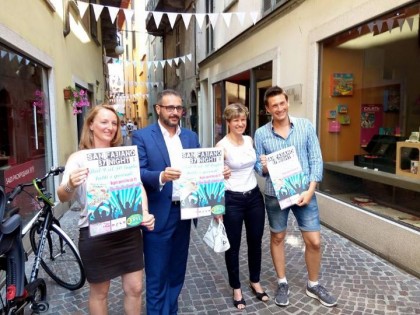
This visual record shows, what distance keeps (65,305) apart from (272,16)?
20.6ft

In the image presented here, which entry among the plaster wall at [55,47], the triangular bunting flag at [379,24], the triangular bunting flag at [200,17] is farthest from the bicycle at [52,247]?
the triangular bunting flag at [200,17]

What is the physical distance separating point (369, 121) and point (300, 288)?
11.1 feet

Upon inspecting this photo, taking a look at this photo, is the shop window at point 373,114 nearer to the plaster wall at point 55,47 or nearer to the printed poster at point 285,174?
the printed poster at point 285,174

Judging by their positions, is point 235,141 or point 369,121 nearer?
point 235,141

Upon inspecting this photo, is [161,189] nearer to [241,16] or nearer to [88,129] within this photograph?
[88,129]

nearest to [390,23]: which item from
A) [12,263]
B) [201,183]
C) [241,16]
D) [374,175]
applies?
[374,175]

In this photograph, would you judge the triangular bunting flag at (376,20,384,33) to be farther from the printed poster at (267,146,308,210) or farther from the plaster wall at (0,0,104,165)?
the plaster wall at (0,0,104,165)

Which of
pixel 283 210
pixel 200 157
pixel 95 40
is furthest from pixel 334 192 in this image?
pixel 95 40

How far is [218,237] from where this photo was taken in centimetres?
285

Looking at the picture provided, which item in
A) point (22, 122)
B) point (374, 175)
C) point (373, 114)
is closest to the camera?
point (374, 175)

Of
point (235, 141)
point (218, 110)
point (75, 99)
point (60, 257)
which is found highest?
point (75, 99)

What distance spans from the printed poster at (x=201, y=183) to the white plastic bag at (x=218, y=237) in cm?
31

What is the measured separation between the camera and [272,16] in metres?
7.07

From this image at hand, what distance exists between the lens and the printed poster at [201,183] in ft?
7.91
